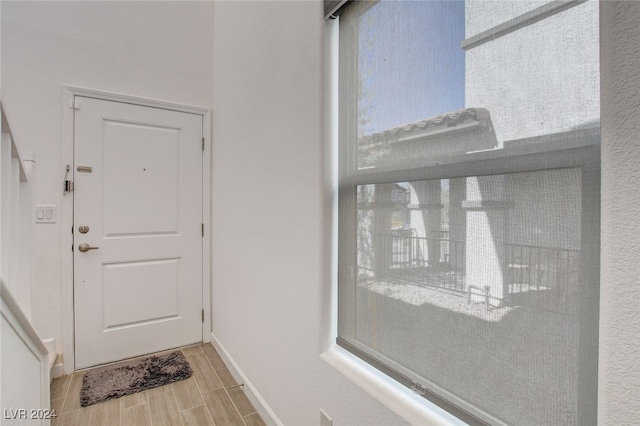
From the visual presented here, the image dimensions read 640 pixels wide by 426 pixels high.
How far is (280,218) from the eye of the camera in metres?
1.67

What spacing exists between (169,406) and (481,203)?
2212mm

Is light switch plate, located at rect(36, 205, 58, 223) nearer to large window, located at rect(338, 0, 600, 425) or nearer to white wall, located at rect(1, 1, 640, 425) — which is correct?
white wall, located at rect(1, 1, 640, 425)

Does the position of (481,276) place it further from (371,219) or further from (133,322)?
(133,322)

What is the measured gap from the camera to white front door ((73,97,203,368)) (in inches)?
97.8

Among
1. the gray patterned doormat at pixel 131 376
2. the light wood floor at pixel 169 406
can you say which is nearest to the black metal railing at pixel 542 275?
the light wood floor at pixel 169 406

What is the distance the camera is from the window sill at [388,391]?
0.93 meters

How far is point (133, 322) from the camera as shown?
8.70 ft

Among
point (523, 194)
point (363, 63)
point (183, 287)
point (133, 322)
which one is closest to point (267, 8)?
point (363, 63)

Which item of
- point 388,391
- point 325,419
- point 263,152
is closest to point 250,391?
point 325,419

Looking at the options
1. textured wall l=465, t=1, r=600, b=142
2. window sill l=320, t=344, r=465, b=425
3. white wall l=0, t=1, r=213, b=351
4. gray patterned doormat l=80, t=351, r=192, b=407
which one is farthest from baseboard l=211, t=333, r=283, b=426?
textured wall l=465, t=1, r=600, b=142

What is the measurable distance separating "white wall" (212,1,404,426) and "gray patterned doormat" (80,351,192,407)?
1.43ft

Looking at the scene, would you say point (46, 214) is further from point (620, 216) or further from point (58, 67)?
point (620, 216)

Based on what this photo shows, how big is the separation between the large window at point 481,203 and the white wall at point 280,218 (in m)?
0.21

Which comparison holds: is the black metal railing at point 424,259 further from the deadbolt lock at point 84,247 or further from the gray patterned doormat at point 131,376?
the deadbolt lock at point 84,247
